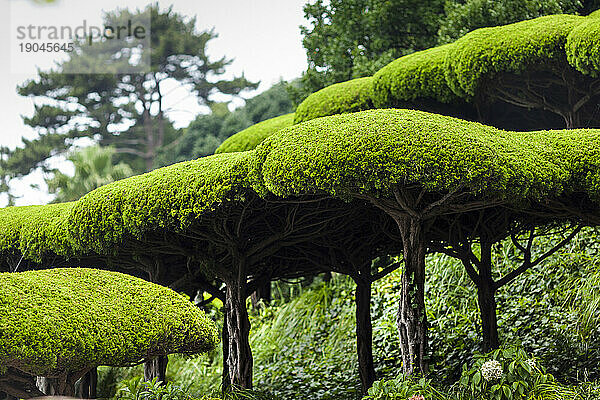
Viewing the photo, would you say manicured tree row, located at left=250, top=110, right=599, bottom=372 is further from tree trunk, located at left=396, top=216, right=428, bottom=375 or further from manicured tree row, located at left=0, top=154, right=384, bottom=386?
manicured tree row, located at left=0, top=154, right=384, bottom=386

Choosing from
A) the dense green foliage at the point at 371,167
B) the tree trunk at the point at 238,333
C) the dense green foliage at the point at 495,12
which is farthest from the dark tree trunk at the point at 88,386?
the dense green foliage at the point at 495,12

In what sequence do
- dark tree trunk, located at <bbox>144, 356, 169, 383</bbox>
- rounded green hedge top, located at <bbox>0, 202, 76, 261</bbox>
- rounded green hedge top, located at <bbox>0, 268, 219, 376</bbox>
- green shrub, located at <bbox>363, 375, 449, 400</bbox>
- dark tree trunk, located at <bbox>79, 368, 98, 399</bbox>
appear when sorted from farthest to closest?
dark tree trunk, located at <bbox>79, 368, 98, 399</bbox>
dark tree trunk, located at <bbox>144, 356, 169, 383</bbox>
rounded green hedge top, located at <bbox>0, 202, 76, 261</bbox>
green shrub, located at <bbox>363, 375, 449, 400</bbox>
rounded green hedge top, located at <bbox>0, 268, 219, 376</bbox>

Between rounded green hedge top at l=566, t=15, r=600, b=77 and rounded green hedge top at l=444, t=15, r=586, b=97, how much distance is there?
0.94 ft

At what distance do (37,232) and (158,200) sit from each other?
105 inches

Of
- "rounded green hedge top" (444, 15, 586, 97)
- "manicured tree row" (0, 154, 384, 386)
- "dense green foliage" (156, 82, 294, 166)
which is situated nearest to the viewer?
"manicured tree row" (0, 154, 384, 386)

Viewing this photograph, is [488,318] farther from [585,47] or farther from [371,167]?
[371,167]

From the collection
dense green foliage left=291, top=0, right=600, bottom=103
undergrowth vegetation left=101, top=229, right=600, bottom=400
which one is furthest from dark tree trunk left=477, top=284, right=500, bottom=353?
dense green foliage left=291, top=0, right=600, bottom=103

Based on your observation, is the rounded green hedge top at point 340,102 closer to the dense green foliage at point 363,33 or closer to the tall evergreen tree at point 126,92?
the dense green foliage at point 363,33

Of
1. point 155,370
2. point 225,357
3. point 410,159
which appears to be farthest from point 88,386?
point 410,159

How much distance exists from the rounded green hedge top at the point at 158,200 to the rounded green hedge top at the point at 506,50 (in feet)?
12.3

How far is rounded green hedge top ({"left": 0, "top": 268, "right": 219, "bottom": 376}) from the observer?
532 centimetres

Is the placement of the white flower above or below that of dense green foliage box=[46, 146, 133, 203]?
below

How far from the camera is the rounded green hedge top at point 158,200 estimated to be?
23.9 ft

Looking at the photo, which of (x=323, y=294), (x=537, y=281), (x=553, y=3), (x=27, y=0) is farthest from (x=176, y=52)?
(x=27, y=0)
